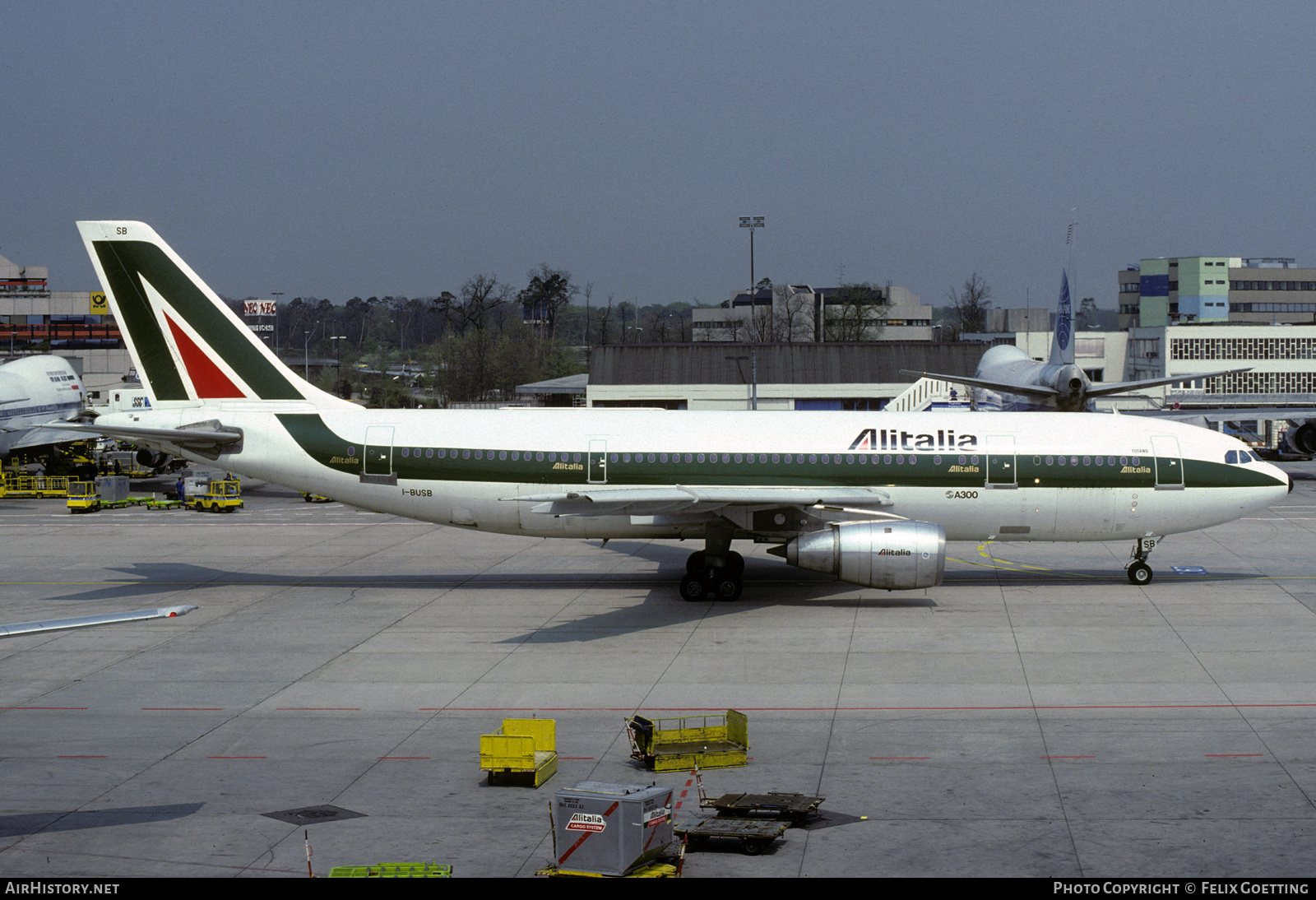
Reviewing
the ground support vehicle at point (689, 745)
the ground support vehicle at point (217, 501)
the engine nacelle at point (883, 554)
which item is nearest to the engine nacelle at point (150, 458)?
the ground support vehicle at point (217, 501)

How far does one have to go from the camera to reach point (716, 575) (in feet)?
98.0

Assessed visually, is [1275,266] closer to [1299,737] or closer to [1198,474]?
[1198,474]

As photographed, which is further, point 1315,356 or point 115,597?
point 1315,356

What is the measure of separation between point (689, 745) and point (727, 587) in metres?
12.4

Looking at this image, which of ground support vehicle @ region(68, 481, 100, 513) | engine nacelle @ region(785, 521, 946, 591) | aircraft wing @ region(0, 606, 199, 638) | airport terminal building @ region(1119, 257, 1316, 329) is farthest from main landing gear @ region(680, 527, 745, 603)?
airport terminal building @ region(1119, 257, 1316, 329)

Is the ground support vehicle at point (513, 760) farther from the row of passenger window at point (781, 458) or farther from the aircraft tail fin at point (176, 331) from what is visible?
the aircraft tail fin at point (176, 331)

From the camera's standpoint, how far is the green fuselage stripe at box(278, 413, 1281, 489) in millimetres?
30219

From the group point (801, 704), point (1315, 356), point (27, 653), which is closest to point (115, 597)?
point (27, 653)

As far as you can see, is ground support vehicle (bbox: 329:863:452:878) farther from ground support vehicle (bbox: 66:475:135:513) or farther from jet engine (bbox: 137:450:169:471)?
jet engine (bbox: 137:450:169:471)

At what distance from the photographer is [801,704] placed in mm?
20906

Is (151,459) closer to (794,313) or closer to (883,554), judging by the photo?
(883,554)

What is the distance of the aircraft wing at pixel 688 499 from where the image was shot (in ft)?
86.3

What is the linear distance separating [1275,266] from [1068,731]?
20330 cm

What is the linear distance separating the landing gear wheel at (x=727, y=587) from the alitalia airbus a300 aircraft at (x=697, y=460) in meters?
0.03
